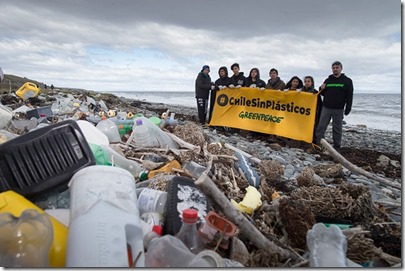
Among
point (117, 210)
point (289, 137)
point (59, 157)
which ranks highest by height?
point (59, 157)

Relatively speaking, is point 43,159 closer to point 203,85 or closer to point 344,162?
point 344,162

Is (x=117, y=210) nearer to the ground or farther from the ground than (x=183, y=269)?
farther from the ground

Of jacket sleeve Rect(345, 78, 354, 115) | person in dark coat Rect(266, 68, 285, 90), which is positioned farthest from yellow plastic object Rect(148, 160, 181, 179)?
person in dark coat Rect(266, 68, 285, 90)

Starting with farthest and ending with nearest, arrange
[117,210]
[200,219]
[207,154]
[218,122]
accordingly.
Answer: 1. [218,122]
2. [207,154]
3. [200,219]
4. [117,210]

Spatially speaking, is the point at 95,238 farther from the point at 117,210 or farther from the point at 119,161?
the point at 119,161

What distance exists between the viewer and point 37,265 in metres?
1.53

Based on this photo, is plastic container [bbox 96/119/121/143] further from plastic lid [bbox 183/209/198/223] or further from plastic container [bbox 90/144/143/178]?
plastic lid [bbox 183/209/198/223]

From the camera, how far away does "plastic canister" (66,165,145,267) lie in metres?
1.53

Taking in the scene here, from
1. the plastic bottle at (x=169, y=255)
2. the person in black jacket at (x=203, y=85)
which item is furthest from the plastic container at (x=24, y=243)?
the person in black jacket at (x=203, y=85)

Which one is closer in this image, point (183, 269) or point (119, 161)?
point (183, 269)

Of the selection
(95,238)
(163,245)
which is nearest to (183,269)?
(163,245)

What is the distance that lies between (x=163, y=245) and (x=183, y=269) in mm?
245

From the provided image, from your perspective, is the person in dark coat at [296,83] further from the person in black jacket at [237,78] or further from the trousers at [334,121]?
the person in black jacket at [237,78]

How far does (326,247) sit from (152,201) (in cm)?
133
